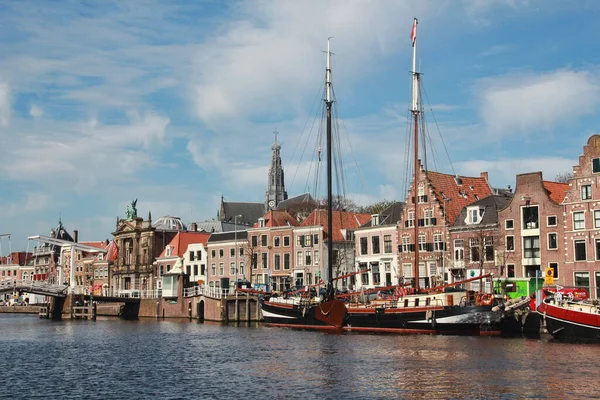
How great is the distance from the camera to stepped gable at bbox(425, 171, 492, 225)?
85.0 m

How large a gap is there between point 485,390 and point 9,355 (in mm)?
33980

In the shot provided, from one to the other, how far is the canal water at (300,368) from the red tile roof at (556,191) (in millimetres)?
22036

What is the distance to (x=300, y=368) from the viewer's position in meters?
44.6

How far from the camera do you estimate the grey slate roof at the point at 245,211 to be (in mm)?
184250

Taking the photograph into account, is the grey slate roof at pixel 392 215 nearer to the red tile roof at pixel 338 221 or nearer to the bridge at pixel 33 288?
the red tile roof at pixel 338 221

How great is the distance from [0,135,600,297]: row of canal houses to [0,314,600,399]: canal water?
59.3 feet

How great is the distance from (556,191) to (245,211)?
395 feet

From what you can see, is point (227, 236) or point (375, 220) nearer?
point (375, 220)

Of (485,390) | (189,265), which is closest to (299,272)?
(189,265)

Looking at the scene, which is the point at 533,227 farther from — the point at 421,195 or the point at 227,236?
the point at 227,236

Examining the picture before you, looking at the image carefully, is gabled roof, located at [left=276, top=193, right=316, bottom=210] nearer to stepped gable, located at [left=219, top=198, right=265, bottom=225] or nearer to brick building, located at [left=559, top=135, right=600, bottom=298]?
stepped gable, located at [left=219, top=198, right=265, bottom=225]

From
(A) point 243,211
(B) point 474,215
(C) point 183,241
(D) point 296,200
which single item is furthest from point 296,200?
(B) point 474,215

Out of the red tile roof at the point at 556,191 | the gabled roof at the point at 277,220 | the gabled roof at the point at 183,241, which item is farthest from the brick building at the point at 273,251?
the red tile roof at the point at 556,191

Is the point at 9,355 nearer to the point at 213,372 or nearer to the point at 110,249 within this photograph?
the point at 213,372
